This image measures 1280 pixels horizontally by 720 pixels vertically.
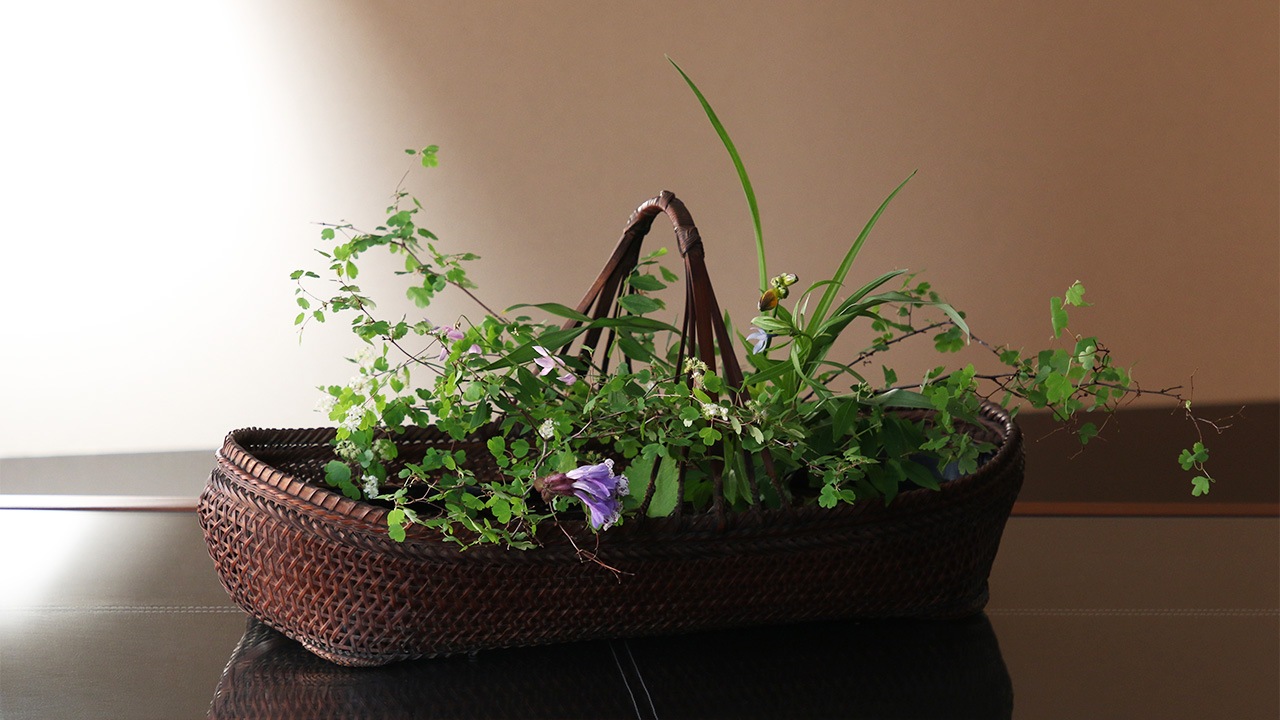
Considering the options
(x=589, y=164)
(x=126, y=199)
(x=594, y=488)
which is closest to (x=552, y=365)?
(x=594, y=488)

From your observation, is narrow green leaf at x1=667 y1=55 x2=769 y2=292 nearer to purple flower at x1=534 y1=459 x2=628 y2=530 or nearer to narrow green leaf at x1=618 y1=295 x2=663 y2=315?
narrow green leaf at x1=618 y1=295 x2=663 y2=315

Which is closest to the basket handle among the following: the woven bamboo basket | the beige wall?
the woven bamboo basket

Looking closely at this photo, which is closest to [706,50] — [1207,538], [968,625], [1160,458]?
[1160,458]

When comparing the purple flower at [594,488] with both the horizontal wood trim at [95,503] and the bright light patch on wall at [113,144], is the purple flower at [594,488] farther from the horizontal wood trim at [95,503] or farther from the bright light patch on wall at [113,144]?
the bright light patch on wall at [113,144]

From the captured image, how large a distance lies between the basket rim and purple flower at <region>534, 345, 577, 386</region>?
0.56 feet

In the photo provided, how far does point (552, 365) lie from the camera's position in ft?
3.34

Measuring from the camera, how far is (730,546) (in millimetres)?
908

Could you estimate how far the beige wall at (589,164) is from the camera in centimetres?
287

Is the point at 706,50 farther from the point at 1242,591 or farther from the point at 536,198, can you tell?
the point at 1242,591

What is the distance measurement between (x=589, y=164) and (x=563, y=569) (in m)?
2.35

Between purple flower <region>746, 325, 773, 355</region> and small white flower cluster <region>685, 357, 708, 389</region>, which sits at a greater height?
small white flower cluster <region>685, 357, 708, 389</region>

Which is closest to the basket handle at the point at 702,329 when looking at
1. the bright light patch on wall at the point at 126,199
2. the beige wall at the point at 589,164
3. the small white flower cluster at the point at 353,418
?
the small white flower cluster at the point at 353,418

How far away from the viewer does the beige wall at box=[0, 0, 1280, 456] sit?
2.87 metres

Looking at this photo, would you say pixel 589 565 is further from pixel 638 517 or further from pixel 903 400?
pixel 903 400
